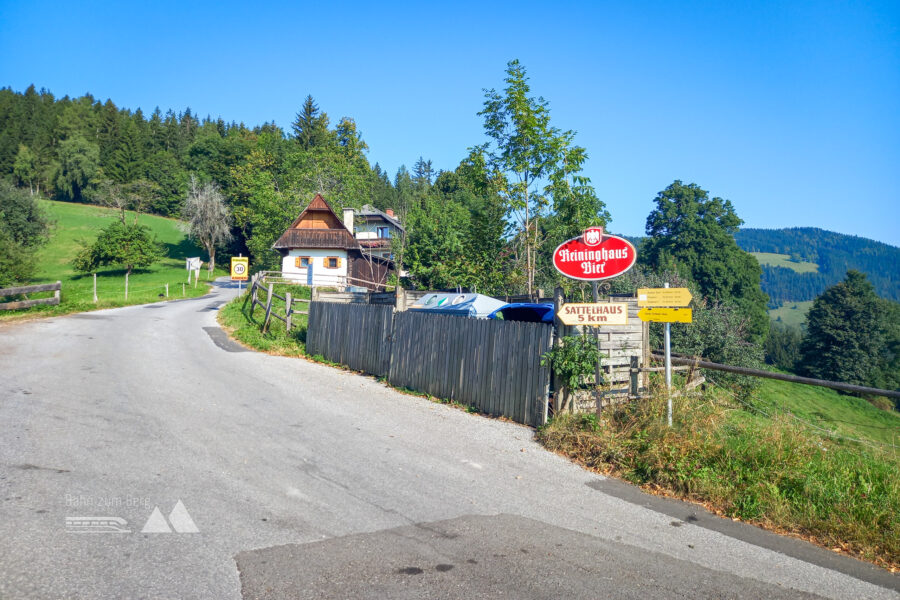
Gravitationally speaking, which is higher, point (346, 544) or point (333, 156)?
point (333, 156)

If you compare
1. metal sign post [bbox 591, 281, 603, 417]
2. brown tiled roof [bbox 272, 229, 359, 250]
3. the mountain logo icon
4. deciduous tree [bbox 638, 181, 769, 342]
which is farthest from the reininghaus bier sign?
deciduous tree [bbox 638, 181, 769, 342]

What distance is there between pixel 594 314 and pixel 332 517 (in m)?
4.74

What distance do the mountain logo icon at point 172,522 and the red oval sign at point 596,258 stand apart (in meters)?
5.94

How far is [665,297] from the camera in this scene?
7.47m

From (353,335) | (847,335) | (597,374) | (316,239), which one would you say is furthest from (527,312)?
(847,335)

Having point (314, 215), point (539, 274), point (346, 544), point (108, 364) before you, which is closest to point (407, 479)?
point (346, 544)

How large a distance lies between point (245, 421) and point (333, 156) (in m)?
43.0

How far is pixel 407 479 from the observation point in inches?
243

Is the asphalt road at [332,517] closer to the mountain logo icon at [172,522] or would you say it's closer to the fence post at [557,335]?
the mountain logo icon at [172,522]

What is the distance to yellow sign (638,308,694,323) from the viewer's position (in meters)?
7.26

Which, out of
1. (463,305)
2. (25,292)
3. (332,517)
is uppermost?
(463,305)

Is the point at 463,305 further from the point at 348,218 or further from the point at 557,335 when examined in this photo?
the point at 348,218

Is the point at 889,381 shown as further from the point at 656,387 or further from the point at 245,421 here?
the point at 245,421

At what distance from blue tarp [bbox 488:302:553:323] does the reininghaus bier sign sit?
3795 mm
